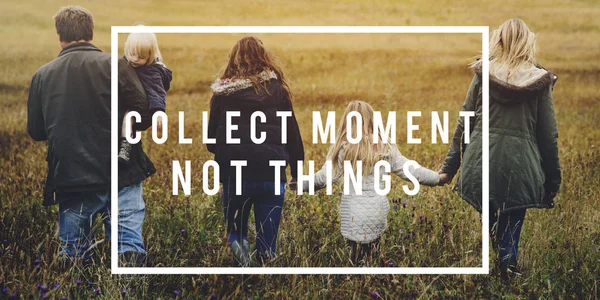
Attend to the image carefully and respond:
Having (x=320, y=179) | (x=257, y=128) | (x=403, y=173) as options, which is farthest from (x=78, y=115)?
(x=403, y=173)

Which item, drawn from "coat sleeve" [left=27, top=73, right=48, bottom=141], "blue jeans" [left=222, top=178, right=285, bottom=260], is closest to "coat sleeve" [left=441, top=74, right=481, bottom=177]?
"blue jeans" [left=222, top=178, right=285, bottom=260]

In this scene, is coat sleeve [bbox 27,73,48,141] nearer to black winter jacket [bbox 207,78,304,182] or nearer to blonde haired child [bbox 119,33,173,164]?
blonde haired child [bbox 119,33,173,164]

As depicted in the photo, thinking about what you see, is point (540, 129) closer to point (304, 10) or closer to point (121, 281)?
point (121, 281)

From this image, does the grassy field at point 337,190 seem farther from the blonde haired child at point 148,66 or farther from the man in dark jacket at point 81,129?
the blonde haired child at point 148,66

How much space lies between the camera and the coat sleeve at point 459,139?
15.2ft

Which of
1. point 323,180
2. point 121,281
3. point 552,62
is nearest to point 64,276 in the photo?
point 121,281

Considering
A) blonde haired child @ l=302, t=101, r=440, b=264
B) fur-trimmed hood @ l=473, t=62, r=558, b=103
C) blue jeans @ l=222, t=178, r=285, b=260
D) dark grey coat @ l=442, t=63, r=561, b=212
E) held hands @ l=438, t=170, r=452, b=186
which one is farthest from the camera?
held hands @ l=438, t=170, r=452, b=186

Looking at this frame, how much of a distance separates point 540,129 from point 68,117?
10.4ft

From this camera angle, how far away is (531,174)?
4477 millimetres

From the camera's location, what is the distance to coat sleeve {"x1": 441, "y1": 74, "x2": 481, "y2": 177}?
4.62 meters

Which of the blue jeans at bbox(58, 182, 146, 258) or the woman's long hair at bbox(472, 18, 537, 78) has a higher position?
the woman's long hair at bbox(472, 18, 537, 78)

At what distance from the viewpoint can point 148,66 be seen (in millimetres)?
4711

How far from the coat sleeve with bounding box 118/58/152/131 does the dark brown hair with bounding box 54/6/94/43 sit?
1.03 ft

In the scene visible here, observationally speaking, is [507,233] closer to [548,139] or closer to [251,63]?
[548,139]
